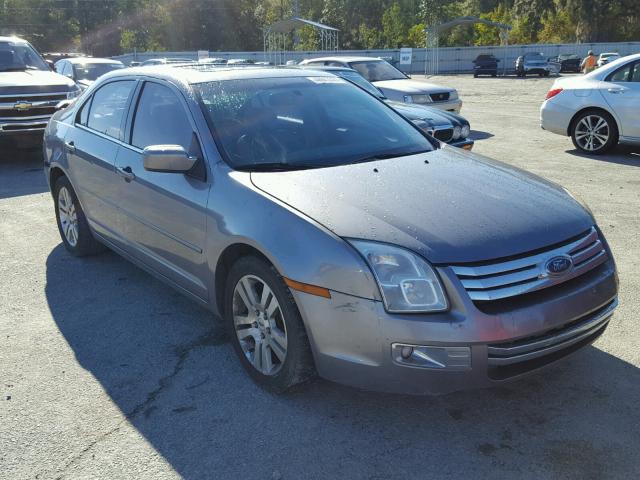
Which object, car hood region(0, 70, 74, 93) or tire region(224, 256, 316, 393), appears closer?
tire region(224, 256, 316, 393)

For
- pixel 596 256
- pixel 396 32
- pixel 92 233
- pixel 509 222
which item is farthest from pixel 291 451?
pixel 396 32

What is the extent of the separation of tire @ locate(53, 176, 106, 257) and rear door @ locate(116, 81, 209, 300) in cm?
108

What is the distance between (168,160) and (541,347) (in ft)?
7.27

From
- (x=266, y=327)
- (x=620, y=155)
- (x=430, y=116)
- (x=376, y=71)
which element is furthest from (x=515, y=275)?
(x=376, y=71)

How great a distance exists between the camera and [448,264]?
2.79 m

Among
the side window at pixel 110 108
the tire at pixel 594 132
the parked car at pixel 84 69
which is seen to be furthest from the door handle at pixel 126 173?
the parked car at pixel 84 69

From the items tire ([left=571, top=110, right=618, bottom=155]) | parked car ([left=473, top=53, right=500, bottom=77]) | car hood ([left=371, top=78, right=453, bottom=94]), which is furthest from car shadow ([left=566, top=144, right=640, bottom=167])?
parked car ([left=473, top=53, right=500, bottom=77])

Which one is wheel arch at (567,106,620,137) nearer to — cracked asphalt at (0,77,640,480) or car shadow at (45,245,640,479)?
cracked asphalt at (0,77,640,480)

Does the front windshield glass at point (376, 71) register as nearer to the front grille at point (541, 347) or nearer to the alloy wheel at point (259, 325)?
the alloy wheel at point (259, 325)

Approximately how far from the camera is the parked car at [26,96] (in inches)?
396

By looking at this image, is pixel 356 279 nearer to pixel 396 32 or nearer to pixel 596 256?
pixel 596 256

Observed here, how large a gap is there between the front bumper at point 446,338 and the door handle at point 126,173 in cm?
Result: 190

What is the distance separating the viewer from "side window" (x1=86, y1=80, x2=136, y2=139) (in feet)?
15.3

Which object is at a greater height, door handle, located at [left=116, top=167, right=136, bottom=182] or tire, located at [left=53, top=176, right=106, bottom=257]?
door handle, located at [left=116, top=167, right=136, bottom=182]
